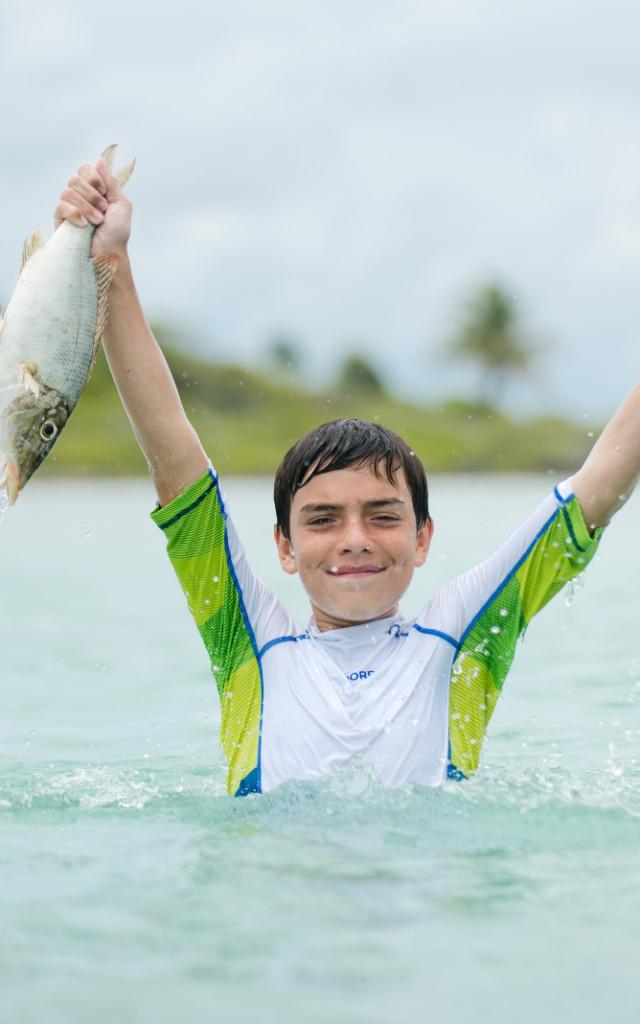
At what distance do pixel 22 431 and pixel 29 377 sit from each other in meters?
0.14

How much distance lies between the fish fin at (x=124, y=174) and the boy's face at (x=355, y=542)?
1009 millimetres

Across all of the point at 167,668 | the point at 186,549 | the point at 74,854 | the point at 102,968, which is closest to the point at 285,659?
the point at 186,549

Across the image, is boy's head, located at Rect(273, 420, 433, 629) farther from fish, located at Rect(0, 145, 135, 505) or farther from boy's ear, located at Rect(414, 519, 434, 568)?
fish, located at Rect(0, 145, 135, 505)

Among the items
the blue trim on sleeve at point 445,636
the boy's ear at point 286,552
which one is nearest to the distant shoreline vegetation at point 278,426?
the boy's ear at point 286,552

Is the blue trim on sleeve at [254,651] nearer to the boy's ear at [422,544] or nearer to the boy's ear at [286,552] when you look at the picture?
the boy's ear at [286,552]

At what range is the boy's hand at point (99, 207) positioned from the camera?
12.9ft

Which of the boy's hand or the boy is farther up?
the boy's hand

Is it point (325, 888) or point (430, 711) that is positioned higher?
point (430, 711)

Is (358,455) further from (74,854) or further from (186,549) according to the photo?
(74,854)

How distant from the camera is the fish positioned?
141 inches

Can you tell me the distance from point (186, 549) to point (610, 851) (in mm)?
1449

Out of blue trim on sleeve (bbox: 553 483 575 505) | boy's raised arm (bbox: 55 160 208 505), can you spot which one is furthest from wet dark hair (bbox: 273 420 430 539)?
blue trim on sleeve (bbox: 553 483 575 505)

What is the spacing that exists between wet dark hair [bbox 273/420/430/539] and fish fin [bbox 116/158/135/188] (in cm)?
91

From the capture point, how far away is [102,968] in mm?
2932
